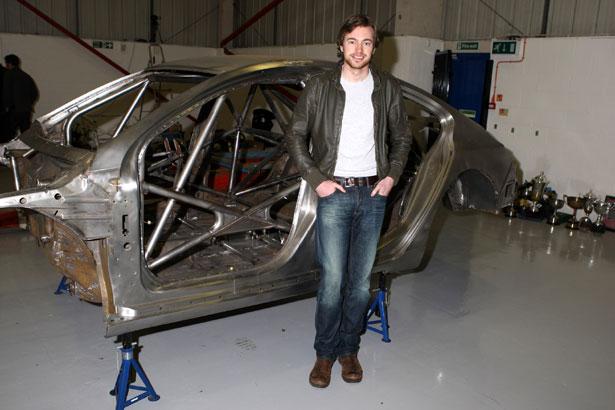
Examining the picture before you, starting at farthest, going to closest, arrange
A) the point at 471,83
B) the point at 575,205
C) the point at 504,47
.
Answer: the point at 471,83
the point at 504,47
the point at 575,205

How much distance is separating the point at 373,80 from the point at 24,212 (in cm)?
223

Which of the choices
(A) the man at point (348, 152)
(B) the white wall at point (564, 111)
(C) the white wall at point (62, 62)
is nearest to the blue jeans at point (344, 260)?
(A) the man at point (348, 152)

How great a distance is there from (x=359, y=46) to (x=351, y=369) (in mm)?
1703

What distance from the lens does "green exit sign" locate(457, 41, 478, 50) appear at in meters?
8.02

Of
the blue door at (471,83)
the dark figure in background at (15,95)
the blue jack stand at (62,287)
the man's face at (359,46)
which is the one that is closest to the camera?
the man's face at (359,46)

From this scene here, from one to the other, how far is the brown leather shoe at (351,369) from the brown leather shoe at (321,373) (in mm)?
88

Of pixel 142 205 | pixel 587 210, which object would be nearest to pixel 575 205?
pixel 587 210

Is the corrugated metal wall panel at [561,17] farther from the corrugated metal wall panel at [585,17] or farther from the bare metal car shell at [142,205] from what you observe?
the bare metal car shell at [142,205]

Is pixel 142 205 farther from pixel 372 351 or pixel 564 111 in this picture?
pixel 564 111

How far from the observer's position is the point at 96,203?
232 cm

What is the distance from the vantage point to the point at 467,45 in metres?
8.13

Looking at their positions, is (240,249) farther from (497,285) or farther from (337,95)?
(497,285)

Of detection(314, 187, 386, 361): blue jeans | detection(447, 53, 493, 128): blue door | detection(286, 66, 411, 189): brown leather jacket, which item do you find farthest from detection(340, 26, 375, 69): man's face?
detection(447, 53, 493, 128): blue door

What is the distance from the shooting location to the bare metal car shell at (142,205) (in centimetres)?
234
